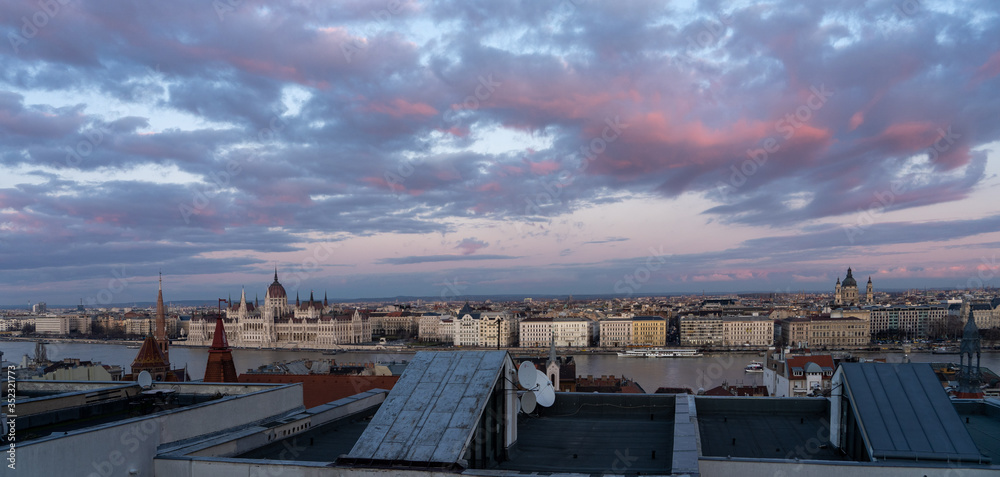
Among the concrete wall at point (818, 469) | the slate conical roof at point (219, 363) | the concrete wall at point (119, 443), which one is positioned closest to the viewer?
the concrete wall at point (119, 443)

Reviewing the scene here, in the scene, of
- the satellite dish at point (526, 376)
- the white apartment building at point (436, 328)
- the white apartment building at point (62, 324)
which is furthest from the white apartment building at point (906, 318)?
the white apartment building at point (62, 324)

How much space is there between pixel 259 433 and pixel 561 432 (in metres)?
1.70

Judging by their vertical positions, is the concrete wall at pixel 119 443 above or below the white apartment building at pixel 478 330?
above

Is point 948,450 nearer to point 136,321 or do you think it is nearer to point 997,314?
point 997,314

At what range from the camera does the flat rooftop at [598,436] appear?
10.6 feet

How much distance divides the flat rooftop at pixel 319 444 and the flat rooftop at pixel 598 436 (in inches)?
39.9

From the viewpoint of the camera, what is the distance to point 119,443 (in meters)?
3.11

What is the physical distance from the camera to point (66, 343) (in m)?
55.3

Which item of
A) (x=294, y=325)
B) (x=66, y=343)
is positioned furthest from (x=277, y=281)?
(x=66, y=343)

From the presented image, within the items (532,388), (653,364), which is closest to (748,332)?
(653,364)

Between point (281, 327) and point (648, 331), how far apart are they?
27.9 m

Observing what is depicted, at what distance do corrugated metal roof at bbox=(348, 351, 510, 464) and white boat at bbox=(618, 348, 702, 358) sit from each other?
37272 millimetres

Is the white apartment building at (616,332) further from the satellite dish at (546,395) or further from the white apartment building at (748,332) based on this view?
the satellite dish at (546,395)

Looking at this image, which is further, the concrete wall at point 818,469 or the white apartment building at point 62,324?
the white apartment building at point 62,324
